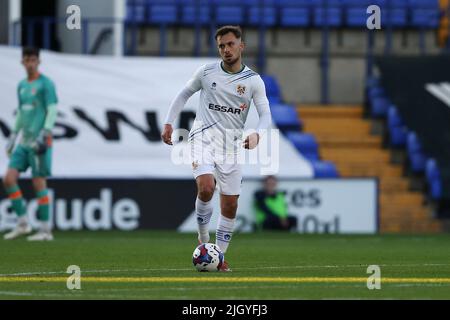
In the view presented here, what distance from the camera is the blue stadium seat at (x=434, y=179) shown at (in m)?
22.0

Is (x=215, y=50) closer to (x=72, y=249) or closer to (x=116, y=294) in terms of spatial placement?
(x=72, y=249)

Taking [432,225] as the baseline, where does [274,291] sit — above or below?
above

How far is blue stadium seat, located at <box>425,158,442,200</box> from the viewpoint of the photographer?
72.3 feet

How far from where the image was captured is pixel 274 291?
368 inches

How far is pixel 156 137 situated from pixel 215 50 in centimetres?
329

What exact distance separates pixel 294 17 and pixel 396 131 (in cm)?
334

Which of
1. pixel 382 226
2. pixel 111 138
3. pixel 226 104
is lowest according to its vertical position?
pixel 382 226

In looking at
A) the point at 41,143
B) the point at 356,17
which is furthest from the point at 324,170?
the point at 41,143

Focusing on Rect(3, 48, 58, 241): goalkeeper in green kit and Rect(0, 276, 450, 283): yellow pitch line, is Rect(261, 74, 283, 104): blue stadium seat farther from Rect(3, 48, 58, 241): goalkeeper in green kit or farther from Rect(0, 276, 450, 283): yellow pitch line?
Rect(0, 276, 450, 283): yellow pitch line

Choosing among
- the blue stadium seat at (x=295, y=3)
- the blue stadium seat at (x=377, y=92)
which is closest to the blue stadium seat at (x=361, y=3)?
the blue stadium seat at (x=295, y=3)

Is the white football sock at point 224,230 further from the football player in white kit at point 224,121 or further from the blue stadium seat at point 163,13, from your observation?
the blue stadium seat at point 163,13

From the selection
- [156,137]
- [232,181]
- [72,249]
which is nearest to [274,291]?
[232,181]

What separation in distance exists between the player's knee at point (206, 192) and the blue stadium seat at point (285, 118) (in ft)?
36.4
